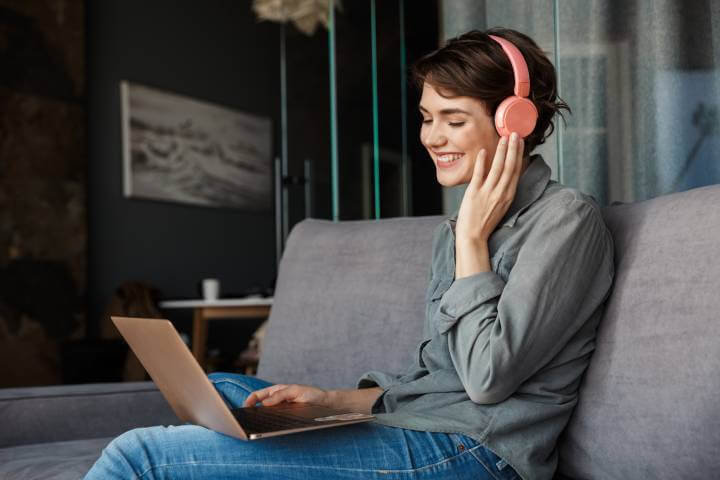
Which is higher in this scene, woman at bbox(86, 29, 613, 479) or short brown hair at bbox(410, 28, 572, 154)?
short brown hair at bbox(410, 28, 572, 154)

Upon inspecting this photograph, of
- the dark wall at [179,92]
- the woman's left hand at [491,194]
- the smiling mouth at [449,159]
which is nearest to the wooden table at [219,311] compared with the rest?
the dark wall at [179,92]

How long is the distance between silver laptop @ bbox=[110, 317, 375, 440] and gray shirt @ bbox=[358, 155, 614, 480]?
140 millimetres

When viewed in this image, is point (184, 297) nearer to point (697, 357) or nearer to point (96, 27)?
point (96, 27)

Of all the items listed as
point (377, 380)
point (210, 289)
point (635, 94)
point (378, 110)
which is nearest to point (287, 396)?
point (377, 380)

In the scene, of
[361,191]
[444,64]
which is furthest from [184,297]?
[444,64]

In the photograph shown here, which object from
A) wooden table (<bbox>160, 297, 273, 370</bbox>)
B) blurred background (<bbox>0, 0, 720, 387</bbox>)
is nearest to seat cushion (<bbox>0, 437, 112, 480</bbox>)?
blurred background (<bbox>0, 0, 720, 387</bbox>)

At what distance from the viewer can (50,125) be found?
4289mm

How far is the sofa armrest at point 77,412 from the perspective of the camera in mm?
1715

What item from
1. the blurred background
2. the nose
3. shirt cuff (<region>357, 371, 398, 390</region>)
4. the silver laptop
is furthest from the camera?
the blurred background

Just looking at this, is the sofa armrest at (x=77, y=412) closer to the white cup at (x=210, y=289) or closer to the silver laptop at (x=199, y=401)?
the silver laptop at (x=199, y=401)

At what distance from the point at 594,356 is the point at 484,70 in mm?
486

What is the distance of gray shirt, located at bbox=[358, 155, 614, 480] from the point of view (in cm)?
112

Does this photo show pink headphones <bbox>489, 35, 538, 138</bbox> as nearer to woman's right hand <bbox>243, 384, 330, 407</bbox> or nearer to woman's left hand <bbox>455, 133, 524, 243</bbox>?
woman's left hand <bbox>455, 133, 524, 243</bbox>

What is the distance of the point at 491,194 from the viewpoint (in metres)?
1.26
